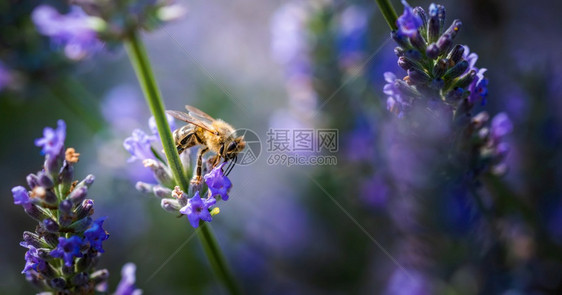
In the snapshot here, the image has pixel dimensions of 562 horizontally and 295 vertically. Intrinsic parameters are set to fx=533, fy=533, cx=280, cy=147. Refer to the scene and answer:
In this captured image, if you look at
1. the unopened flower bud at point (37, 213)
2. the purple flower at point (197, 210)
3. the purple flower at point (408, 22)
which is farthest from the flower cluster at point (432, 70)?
the unopened flower bud at point (37, 213)

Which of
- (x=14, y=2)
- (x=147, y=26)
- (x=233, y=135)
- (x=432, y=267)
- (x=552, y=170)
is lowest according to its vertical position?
(x=432, y=267)

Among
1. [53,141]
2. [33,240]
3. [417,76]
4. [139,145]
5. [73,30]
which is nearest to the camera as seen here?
[53,141]

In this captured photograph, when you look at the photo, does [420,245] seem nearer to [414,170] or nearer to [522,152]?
[414,170]

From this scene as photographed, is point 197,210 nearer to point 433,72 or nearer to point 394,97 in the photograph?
point 394,97

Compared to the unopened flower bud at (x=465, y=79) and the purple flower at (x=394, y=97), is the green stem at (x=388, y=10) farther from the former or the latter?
the unopened flower bud at (x=465, y=79)

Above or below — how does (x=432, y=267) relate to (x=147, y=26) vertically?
below

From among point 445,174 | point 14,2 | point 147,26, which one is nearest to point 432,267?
point 445,174

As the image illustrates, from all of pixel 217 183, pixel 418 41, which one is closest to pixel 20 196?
pixel 217 183
